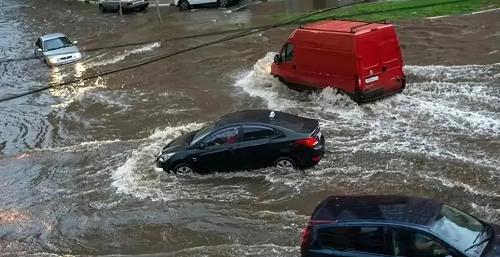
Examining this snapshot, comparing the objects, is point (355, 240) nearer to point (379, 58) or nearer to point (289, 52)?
point (379, 58)

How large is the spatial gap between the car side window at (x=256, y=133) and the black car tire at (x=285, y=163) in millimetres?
578

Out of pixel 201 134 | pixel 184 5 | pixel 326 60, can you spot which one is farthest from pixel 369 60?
pixel 184 5

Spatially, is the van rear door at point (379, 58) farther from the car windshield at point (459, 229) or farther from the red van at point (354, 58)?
the car windshield at point (459, 229)

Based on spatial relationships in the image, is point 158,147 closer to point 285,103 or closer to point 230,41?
point 285,103

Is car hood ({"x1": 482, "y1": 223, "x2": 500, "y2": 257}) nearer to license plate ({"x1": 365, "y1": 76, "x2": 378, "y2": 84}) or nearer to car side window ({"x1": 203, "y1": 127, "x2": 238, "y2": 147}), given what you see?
car side window ({"x1": 203, "y1": 127, "x2": 238, "y2": 147})

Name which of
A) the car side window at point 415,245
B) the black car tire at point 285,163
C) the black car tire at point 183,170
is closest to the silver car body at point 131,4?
the black car tire at point 183,170

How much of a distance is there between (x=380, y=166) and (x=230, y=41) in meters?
14.8

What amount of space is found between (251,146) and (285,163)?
2.69 feet

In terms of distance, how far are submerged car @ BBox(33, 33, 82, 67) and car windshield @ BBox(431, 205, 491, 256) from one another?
21854mm

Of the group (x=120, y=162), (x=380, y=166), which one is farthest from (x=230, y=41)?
(x=380, y=166)

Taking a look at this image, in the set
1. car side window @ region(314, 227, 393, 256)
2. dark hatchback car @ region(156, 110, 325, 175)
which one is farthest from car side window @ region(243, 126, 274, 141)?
car side window @ region(314, 227, 393, 256)

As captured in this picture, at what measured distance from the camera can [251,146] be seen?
12.5 metres

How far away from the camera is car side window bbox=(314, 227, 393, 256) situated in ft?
23.0

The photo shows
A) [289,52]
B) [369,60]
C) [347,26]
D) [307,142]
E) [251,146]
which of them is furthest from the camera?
[289,52]
